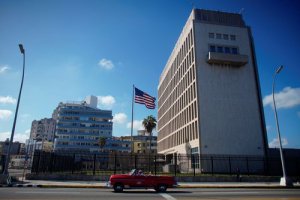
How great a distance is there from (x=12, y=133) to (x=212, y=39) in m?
40.7

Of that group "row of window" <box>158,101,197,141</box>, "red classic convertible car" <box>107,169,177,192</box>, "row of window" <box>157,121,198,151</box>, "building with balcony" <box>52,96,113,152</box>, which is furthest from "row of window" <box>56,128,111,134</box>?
"red classic convertible car" <box>107,169,177,192</box>

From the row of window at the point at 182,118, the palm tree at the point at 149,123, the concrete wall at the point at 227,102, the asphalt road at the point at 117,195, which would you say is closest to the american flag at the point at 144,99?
the concrete wall at the point at 227,102

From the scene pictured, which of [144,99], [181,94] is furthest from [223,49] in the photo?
[144,99]

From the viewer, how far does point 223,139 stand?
42562 millimetres

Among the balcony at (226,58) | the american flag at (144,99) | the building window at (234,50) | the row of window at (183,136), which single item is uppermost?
the building window at (234,50)

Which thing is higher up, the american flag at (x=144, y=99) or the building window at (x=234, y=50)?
the building window at (x=234, y=50)

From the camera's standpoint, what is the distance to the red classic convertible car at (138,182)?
1645 centimetres

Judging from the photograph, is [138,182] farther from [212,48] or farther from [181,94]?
[181,94]

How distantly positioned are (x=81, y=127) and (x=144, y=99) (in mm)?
74122

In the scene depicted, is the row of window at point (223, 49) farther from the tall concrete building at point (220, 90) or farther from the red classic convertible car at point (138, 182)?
the red classic convertible car at point (138, 182)

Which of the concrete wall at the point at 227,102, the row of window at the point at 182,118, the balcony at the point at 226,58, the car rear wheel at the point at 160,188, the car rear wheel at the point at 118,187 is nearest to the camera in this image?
the car rear wheel at the point at 118,187

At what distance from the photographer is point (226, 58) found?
149ft

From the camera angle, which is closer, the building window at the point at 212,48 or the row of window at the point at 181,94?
the building window at the point at 212,48

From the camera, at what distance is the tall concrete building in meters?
42.7
